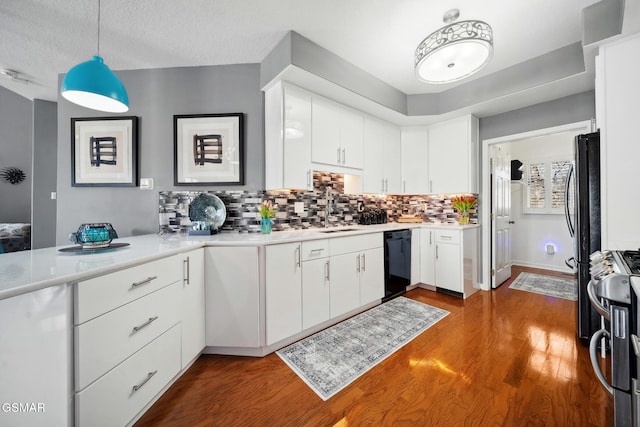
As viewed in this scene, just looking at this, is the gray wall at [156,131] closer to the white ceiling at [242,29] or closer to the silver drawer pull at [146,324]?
the white ceiling at [242,29]

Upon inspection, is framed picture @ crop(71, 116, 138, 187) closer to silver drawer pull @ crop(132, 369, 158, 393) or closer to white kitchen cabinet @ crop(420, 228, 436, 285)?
silver drawer pull @ crop(132, 369, 158, 393)

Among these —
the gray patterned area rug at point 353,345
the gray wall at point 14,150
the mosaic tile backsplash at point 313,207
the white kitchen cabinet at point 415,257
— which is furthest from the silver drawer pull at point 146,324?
the gray wall at point 14,150

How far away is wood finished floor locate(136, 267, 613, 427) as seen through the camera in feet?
4.17

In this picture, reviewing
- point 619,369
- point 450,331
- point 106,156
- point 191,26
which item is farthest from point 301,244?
point 106,156

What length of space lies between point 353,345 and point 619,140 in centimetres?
240

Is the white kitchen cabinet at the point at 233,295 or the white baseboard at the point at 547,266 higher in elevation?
the white kitchen cabinet at the point at 233,295

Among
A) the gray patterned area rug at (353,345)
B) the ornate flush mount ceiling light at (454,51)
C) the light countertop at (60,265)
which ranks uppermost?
the ornate flush mount ceiling light at (454,51)

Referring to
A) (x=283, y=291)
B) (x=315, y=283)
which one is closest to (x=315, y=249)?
(x=315, y=283)

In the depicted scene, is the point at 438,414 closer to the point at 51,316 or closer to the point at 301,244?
the point at 301,244

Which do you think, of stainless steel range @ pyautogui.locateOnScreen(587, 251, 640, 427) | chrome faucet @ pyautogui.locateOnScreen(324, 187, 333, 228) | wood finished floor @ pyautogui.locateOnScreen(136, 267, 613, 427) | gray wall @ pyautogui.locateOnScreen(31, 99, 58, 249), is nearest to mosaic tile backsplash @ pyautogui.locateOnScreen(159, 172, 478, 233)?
chrome faucet @ pyautogui.locateOnScreen(324, 187, 333, 228)

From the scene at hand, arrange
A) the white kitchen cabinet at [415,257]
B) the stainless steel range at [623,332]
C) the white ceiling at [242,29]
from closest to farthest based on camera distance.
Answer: the stainless steel range at [623,332] → the white ceiling at [242,29] → the white kitchen cabinet at [415,257]

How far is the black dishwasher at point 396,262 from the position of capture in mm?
2805

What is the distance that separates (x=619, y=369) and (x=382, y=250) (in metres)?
1.91

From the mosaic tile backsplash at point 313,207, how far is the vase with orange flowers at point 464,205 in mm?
170
